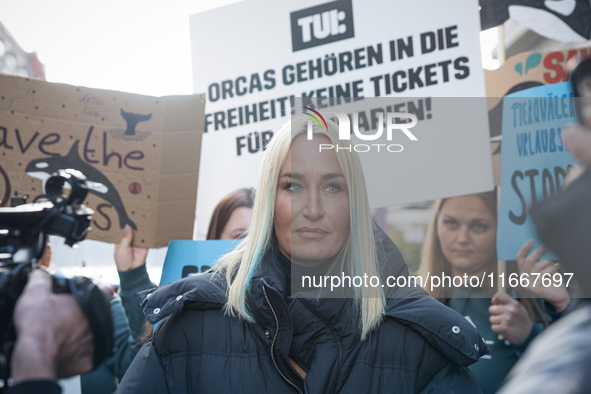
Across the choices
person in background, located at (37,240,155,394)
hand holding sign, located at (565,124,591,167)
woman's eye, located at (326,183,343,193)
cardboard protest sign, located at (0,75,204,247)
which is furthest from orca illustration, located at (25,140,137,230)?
hand holding sign, located at (565,124,591,167)

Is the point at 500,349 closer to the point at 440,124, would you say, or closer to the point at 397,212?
the point at 397,212

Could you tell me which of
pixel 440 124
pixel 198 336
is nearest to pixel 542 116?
pixel 440 124

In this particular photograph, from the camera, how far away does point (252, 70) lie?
2.64 meters

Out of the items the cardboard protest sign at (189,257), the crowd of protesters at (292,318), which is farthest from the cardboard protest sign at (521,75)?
the cardboard protest sign at (189,257)

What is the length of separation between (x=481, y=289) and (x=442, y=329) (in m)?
0.76

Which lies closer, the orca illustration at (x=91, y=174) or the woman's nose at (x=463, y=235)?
the woman's nose at (x=463, y=235)

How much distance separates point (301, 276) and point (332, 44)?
4.27 ft

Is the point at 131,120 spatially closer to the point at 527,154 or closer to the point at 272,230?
the point at 272,230

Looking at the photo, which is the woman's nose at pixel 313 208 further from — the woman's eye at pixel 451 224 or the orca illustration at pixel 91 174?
the orca illustration at pixel 91 174

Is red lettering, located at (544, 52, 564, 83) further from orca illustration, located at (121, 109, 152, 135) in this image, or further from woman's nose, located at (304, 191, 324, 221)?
orca illustration, located at (121, 109, 152, 135)

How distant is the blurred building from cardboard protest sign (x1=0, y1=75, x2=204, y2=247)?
19 cm

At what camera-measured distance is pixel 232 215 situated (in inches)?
101

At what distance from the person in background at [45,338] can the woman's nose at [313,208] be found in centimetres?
67

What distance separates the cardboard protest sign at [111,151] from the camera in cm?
240
